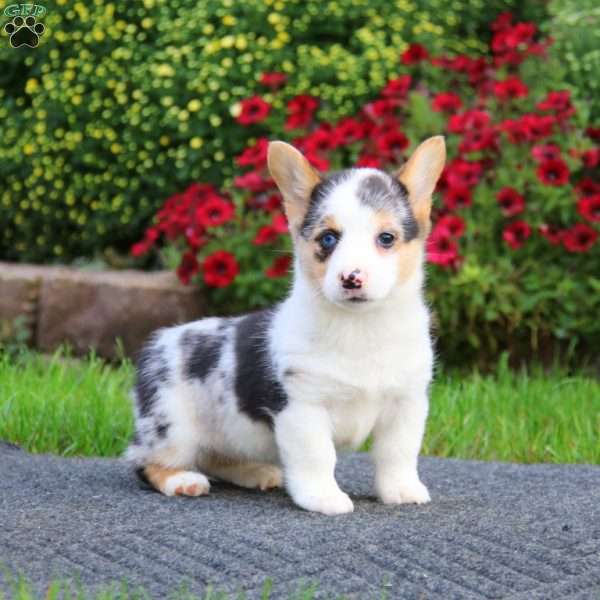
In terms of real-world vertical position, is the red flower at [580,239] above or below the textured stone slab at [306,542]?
above

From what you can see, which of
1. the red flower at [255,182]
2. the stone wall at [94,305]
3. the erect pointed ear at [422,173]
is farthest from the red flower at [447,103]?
the erect pointed ear at [422,173]

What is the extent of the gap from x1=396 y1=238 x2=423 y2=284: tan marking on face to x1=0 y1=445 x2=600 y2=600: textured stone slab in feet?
2.50

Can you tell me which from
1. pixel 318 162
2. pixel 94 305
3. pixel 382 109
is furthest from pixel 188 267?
pixel 382 109

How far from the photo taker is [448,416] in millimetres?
5820

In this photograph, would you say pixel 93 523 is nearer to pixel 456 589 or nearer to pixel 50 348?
pixel 456 589

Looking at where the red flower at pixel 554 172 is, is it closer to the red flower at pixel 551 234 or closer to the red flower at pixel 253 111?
the red flower at pixel 551 234

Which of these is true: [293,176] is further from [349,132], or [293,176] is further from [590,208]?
[349,132]

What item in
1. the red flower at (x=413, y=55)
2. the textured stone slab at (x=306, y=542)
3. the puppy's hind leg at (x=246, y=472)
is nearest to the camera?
the textured stone slab at (x=306, y=542)

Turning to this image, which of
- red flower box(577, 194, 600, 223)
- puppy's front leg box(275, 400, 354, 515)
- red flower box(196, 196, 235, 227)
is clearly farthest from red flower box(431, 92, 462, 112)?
puppy's front leg box(275, 400, 354, 515)

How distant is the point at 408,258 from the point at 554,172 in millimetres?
3184

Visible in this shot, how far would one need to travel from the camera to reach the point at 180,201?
24.9 ft

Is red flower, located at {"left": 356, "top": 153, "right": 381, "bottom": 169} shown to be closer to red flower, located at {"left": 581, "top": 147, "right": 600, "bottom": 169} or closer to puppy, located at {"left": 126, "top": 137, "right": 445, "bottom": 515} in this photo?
red flower, located at {"left": 581, "top": 147, "right": 600, "bottom": 169}

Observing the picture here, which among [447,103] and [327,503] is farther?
[447,103]

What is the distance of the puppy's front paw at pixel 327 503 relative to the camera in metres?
3.78
